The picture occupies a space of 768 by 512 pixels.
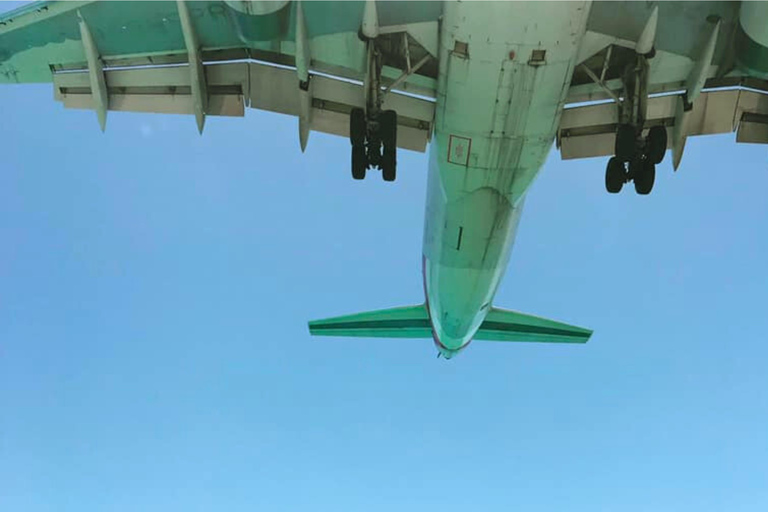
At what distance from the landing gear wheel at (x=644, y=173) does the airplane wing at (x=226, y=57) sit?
178 inches

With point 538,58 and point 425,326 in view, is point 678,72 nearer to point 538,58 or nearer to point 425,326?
point 538,58

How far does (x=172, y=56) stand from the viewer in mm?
16062

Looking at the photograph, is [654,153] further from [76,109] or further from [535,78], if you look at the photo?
[76,109]

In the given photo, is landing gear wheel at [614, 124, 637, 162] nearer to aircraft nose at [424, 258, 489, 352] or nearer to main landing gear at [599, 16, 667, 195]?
main landing gear at [599, 16, 667, 195]

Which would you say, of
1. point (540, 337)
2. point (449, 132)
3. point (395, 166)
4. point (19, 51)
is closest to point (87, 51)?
point (19, 51)

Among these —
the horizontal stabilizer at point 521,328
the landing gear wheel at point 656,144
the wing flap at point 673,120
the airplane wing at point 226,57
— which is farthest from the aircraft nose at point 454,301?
the landing gear wheel at point 656,144

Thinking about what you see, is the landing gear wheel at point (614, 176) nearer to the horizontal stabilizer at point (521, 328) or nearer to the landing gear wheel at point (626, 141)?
the landing gear wheel at point (626, 141)

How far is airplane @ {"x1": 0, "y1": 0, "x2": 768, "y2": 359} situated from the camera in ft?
41.0

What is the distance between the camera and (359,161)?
15180 millimetres

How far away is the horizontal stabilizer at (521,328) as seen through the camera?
20547 mm

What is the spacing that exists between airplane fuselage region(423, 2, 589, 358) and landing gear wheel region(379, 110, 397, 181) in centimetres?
81

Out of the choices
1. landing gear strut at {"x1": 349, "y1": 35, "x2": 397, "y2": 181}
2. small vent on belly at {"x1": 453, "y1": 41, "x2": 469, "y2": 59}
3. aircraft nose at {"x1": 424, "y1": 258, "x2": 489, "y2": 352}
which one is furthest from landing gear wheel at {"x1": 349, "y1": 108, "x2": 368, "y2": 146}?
aircraft nose at {"x1": 424, "y1": 258, "x2": 489, "y2": 352}

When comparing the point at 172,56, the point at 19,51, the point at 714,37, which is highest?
the point at 714,37

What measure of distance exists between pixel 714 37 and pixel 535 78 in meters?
4.04
